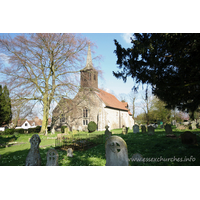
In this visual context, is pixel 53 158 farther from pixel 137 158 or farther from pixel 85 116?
pixel 85 116

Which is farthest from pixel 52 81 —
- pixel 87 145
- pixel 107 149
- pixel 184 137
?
pixel 184 137

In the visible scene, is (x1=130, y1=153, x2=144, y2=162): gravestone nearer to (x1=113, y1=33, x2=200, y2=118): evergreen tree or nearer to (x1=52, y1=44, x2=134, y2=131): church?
(x1=113, y1=33, x2=200, y2=118): evergreen tree

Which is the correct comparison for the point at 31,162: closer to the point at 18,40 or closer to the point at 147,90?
the point at 147,90

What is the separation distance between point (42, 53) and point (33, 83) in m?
2.92

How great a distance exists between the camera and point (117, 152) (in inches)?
153

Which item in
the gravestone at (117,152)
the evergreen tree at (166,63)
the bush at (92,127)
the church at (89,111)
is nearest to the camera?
the gravestone at (117,152)

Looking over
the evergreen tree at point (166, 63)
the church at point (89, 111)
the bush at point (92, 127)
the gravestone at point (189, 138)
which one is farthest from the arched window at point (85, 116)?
the evergreen tree at point (166, 63)

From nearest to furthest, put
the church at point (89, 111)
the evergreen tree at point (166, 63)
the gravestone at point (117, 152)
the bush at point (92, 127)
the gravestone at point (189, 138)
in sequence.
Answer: the gravestone at point (117, 152), the evergreen tree at point (166, 63), the gravestone at point (189, 138), the church at point (89, 111), the bush at point (92, 127)

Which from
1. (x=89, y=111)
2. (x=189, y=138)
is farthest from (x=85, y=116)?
(x=189, y=138)

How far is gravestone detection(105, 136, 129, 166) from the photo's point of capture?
384cm

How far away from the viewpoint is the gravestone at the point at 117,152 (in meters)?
3.84

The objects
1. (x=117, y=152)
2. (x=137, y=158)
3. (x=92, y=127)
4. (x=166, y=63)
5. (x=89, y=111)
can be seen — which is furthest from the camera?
(x=89, y=111)

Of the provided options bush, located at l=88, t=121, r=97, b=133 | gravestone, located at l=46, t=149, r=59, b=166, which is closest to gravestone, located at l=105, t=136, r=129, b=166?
gravestone, located at l=46, t=149, r=59, b=166

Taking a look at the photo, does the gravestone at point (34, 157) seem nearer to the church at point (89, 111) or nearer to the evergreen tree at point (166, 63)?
the evergreen tree at point (166, 63)
